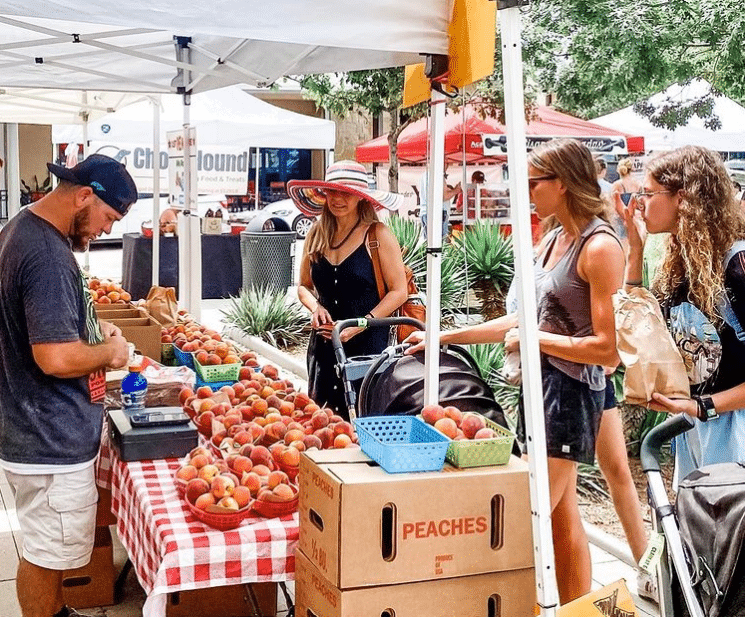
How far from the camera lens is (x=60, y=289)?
338 centimetres

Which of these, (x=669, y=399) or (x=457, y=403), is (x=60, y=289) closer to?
(x=457, y=403)

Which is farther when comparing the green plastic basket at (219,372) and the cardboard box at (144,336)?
the cardboard box at (144,336)

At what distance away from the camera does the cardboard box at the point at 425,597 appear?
2.69m

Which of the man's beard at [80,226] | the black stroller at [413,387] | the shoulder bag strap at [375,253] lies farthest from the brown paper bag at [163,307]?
the man's beard at [80,226]

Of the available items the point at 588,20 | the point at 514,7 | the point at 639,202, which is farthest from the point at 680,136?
the point at 514,7

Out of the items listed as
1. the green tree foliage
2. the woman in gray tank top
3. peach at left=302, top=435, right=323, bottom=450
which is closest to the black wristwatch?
the woman in gray tank top

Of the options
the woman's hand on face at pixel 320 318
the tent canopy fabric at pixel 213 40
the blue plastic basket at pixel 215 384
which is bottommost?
the blue plastic basket at pixel 215 384

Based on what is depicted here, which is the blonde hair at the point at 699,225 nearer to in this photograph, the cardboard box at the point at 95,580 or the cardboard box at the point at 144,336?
the cardboard box at the point at 95,580

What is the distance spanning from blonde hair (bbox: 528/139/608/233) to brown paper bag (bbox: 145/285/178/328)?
11.3 feet

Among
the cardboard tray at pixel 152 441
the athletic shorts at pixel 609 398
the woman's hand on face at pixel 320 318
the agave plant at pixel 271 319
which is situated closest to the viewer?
the cardboard tray at pixel 152 441

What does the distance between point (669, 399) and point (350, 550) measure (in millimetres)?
1299

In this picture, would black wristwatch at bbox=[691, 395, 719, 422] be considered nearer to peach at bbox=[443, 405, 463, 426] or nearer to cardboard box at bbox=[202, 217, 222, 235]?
peach at bbox=[443, 405, 463, 426]

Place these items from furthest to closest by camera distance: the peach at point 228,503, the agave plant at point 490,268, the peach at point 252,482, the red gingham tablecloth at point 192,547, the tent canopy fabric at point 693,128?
1. the tent canopy fabric at point 693,128
2. the agave plant at point 490,268
3. the peach at point 252,482
4. the peach at point 228,503
5. the red gingham tablecloth at point 192,547

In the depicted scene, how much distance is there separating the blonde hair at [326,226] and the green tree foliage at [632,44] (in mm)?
6275
